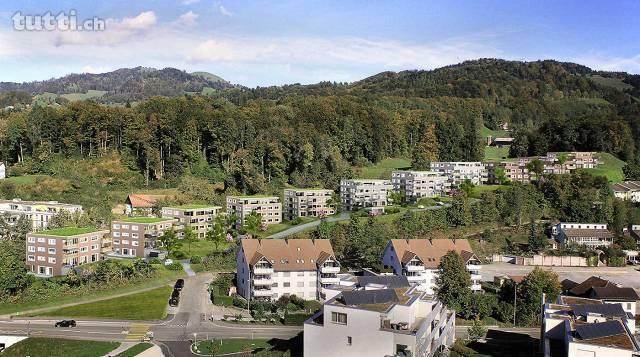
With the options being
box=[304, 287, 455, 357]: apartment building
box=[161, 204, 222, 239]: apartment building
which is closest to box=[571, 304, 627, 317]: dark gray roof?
box=[304, 287, 455, 357]: apartment building

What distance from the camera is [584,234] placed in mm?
48000

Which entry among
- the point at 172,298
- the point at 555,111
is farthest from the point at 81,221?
the point at 555,111

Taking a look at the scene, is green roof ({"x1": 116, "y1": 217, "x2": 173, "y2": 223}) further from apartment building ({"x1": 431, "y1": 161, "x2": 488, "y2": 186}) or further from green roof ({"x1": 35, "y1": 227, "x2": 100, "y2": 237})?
apartment building ({"x1": 431, "y1": 161, "x2": 488, "y2": 186})

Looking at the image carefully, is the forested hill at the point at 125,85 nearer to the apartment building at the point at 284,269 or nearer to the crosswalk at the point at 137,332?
the apartment building at the point at 284,269

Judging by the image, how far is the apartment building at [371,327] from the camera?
20.2 meters

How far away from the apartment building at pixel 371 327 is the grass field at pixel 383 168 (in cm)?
3870

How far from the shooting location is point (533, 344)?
90.3 feet

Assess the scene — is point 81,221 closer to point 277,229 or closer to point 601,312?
point 277,229

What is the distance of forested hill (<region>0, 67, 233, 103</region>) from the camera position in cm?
14912

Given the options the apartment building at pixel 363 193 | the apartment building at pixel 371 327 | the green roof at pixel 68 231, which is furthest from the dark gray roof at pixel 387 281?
the apartment building at pixel 363 193

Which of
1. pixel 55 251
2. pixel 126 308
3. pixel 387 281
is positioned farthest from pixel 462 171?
pixel 126 308

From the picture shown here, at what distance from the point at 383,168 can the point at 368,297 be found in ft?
145

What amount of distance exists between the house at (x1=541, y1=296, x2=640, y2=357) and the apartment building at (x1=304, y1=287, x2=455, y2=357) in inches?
168

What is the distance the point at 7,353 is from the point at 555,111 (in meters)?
89.5
